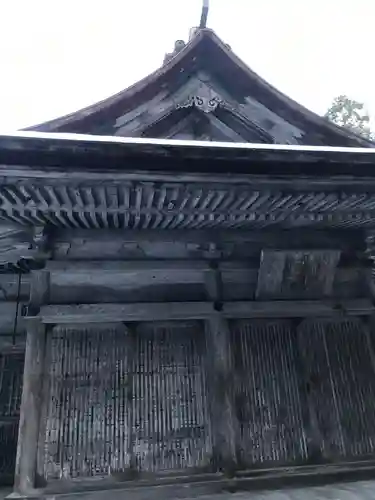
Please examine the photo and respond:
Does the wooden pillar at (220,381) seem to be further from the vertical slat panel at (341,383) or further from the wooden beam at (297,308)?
the vertical slat panel at (341,383)

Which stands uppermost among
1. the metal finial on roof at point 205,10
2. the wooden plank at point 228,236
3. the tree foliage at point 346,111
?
the tree foliage at point 346,111

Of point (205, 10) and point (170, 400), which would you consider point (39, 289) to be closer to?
point (170, 400)

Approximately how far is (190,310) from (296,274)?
1.35 m

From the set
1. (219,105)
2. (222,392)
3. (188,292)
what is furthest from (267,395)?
(219,105)

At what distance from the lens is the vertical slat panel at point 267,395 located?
13.0ft

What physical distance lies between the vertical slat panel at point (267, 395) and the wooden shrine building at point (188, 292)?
0.02 metres

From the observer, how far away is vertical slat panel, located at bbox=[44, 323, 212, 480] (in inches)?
145

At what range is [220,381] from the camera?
4.08 metres

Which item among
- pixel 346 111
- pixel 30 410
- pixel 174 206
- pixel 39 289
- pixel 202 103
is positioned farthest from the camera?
pixel 346 111

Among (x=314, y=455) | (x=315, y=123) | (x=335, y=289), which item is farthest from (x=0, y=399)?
(x=315, y=123)

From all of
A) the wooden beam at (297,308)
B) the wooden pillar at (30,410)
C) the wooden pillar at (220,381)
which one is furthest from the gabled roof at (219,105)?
the wooden pillar at (30,410)

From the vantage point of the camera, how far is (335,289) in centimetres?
483

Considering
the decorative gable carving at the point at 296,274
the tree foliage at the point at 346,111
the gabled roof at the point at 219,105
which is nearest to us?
the decorative gable carving at the point at 296,274

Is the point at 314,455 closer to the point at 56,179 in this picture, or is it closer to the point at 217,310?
the point at 217,310
